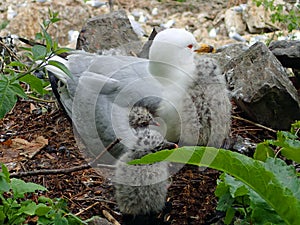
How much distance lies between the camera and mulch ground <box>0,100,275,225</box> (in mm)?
2098

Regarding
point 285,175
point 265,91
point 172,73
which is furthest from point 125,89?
point 285,175

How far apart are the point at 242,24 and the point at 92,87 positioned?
368 cm

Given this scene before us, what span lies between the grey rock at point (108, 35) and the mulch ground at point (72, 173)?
560mm

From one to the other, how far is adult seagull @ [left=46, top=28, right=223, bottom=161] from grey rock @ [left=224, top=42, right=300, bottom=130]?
284 millimetres

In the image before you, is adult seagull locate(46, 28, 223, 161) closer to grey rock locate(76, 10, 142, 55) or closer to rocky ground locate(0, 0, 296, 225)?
rocky ground locate(0, 0, 296, 225)

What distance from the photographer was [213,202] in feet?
7.03

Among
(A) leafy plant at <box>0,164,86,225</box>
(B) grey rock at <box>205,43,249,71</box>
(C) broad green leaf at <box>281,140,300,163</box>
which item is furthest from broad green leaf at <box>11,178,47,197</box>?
(B) grey rock at <box>205,43,249,71</box>

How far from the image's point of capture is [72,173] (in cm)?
233

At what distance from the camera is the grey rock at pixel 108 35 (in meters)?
3.41

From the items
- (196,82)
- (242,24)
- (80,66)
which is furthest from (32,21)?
(196,82)

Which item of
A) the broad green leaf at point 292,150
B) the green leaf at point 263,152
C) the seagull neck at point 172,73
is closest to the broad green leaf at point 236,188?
the broad green leaf at point 292,150

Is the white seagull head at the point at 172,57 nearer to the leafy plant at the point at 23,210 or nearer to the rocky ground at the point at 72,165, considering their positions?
the rocky ground at the point at 72,165

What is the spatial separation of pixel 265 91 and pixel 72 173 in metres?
0.99

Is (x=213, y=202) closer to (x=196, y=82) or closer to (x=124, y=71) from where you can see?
(x=196, y=82)
